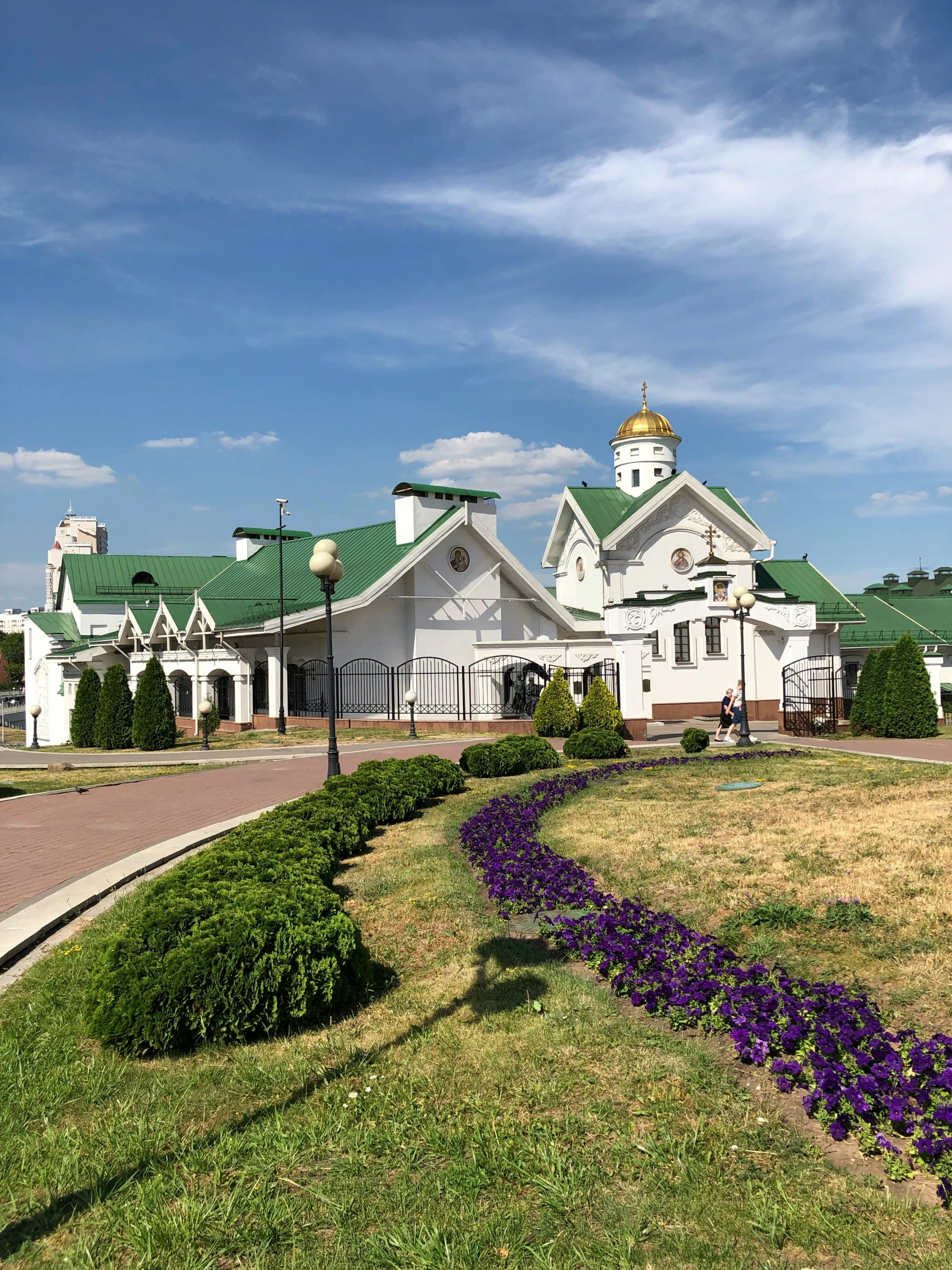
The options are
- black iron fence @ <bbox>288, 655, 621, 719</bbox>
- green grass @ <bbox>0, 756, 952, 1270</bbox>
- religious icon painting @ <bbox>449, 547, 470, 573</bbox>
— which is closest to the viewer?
green grass @ <bbox>0, 756, 952, 1270</bbox>

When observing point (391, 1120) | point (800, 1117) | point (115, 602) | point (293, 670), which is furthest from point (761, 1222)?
point (115, 602)

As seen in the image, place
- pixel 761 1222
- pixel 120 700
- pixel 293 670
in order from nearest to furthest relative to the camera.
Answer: pixel 761 1222
pixel 120 700
pixel 293 670

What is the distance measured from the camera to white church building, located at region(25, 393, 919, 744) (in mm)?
28688

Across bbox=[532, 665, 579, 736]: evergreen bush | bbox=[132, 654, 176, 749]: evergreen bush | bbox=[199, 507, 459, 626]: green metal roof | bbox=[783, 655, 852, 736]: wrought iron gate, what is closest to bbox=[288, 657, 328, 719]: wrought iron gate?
bbox=[199, 507, 459, 626]: green metal roof

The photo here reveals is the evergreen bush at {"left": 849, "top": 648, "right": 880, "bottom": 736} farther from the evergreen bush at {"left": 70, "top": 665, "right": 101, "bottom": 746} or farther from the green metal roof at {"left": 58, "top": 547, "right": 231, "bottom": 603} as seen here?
the green metal roof at {"left": 58, "top": 547, "right": 231, "bottom": 603}

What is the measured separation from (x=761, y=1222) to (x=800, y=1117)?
891 mm

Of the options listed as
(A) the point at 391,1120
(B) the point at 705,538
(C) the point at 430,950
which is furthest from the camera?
(B) the point at 705,538

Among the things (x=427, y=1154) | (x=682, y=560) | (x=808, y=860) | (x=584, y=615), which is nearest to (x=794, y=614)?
(x=682, y=560)

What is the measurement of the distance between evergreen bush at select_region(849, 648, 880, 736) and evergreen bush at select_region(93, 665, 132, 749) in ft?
61.6

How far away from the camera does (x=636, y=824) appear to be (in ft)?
34.3

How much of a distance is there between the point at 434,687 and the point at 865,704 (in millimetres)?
14079

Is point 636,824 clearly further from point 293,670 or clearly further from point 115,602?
point 115,602

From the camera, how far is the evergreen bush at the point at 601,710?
21406 mm

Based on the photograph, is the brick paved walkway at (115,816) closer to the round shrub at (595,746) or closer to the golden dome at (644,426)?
the round shrub at (595,746)
